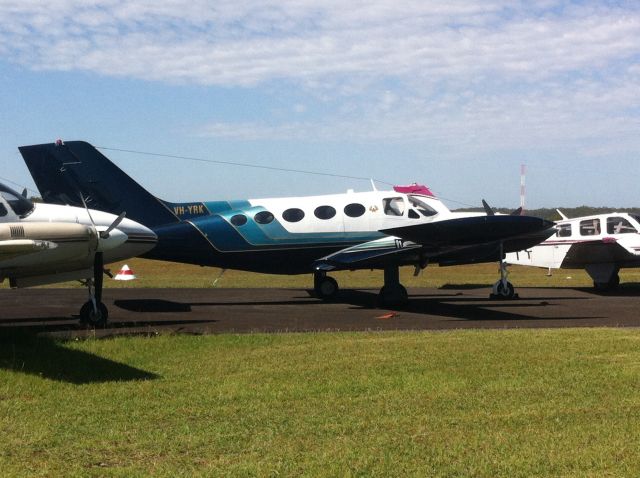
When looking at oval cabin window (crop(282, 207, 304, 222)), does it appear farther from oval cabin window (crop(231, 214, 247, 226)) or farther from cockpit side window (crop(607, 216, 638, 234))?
cockpit side window (crop(607, 216, 638, 234))

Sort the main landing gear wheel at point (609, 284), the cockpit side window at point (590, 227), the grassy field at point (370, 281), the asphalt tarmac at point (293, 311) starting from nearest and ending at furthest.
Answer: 1. the asphalt tarmac at point (293, 311)
2. the main landing gear wheel at point (609, 284)
3. the cockpit side window at point (590, 227)
4. the grassy field at point (370, 281)

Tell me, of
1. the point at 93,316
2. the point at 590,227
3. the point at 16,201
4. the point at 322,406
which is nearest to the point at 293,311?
the point at 93,316

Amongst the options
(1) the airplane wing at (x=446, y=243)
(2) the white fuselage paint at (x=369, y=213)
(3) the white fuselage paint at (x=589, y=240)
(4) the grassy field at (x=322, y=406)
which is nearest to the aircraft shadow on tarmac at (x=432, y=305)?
(1) the airplane wing at (x=446, y=243)

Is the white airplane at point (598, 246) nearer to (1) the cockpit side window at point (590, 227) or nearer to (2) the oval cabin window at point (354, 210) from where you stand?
(1) the cockpit side window at point (590, 227)

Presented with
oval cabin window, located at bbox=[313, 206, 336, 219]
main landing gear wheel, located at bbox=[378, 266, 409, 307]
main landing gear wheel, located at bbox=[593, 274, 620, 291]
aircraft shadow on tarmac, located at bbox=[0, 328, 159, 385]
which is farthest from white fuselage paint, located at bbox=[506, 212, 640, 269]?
aircraft shadow on tarmac, located at bbox=[0, 328, 159, 385]

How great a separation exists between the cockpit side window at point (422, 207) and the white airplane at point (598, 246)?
19.8 feet

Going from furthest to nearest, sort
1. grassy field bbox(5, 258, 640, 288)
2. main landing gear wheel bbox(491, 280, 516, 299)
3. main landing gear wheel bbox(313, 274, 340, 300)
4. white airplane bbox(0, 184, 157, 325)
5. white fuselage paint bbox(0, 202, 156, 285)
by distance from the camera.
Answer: grassy field bbox(5, 258, 640, 288) < main landing gear wheel bbox(491, 280, 516, 299) < main landing gear wheel bbox(313, 274, 340, 300) < white fuselage paint bbox(0, 202, 156, 285) < white airplane bbox(0, 184, 157, 325)

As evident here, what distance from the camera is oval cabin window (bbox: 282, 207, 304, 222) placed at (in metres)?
20.9

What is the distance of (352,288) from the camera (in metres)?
26.1

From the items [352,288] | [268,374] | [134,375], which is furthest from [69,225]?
[352,288]

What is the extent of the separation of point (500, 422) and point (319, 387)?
7.75 feet

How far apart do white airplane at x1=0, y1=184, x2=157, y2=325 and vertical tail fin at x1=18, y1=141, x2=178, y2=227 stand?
394 centimetres

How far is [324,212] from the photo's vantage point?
21.0 meters

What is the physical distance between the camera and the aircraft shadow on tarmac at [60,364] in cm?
972
